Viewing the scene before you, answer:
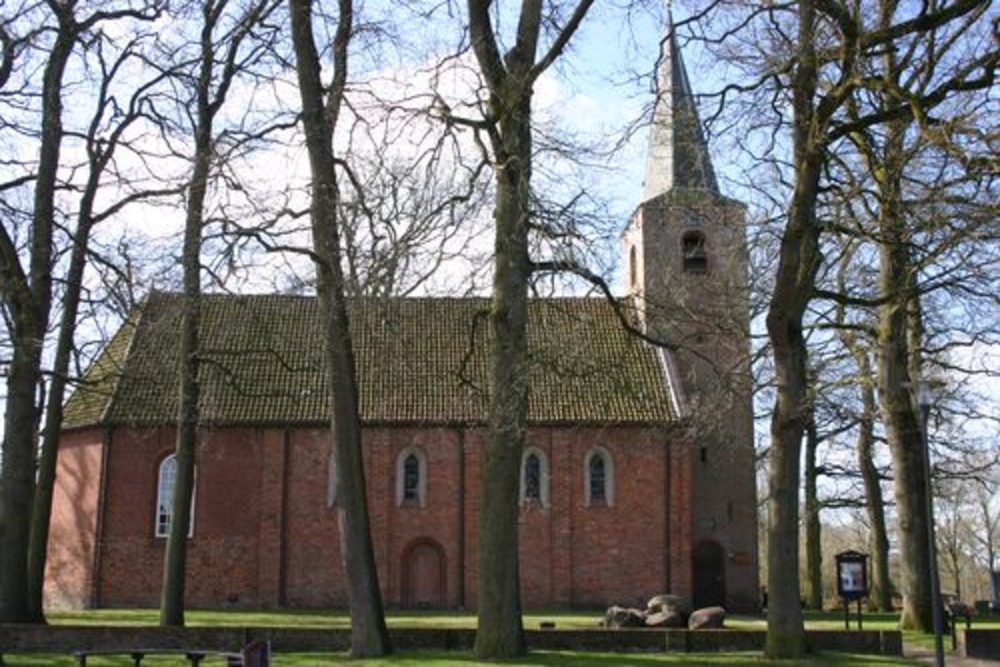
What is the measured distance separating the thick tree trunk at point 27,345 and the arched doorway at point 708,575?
20.5 metres

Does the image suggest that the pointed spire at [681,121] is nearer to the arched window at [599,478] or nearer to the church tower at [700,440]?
the church tower at [700,440]

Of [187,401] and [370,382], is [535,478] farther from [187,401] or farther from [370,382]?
[187,401]

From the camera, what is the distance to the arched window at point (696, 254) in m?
35.9

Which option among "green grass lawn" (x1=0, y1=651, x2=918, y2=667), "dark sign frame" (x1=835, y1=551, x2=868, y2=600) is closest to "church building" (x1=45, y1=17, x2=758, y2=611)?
"dark sign frame" (x1=835, y1=551, x2=868, y2=600)

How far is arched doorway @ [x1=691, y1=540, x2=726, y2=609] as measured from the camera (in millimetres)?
35031

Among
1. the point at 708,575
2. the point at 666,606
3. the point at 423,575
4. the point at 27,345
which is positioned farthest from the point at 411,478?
the point at 27,345

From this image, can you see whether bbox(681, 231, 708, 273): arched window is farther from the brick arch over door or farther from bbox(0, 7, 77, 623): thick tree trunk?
bbox(0, 7, 77, 623): thick tree trunk

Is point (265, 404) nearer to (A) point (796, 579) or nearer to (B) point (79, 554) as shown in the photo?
(B) point (79, 554)

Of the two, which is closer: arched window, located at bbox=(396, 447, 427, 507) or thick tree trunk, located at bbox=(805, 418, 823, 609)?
arched window, located at bbox=(396, 447, 427, 507)

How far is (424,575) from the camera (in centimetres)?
3450

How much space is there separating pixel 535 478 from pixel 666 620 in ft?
38.4

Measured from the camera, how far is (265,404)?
34.5m

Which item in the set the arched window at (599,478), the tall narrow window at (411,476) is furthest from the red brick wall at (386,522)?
the tall narrow window at (411,476)

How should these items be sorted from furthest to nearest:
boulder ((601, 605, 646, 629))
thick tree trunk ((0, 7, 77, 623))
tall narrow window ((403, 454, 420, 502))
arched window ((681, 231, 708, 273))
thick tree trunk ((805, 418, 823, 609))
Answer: thick tree trunk ((805, 418, 823, 609)) → arched window ((681, 231, 708, 273)) → tall narrow window ((403, 454, 420, 502)) → boulder ((601, 605, 646, 629)) → thick tree trunk ((0, 7, 77, 623))
